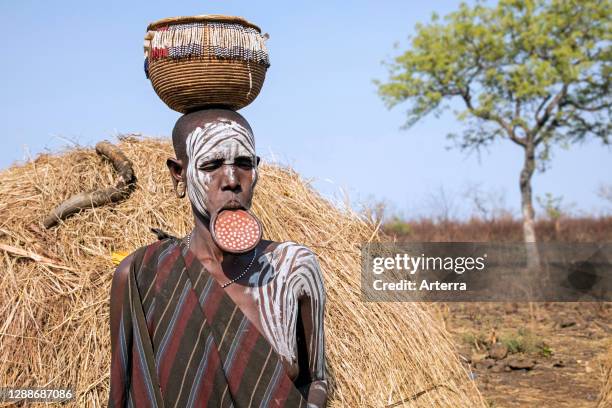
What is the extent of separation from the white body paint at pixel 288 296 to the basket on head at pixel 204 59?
472mm

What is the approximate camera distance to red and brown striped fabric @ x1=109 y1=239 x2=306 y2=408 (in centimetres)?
216

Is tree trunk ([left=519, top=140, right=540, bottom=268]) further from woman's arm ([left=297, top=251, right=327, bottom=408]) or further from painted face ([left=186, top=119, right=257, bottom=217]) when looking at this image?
painted face ([left=186, top=119, right=257, bottom=217])

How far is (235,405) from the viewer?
85.5 inches

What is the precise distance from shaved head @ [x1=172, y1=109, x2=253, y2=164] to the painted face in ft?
0.06

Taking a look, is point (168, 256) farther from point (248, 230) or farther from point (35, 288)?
point (35, 288)

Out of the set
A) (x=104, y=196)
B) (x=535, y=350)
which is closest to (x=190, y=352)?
(x=104, y=196)

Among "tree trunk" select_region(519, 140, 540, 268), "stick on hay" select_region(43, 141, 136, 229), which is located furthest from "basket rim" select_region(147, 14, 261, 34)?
"tree trunk" select_region(519, 140, 540, 268)

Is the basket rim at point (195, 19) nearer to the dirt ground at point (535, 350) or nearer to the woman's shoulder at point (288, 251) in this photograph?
the woman's shoulder at point (288, 251)

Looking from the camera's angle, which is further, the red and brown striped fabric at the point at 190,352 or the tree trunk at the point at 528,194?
the tree trunk at the point at 528,194

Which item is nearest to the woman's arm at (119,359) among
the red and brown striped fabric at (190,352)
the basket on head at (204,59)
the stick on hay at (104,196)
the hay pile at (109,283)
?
the red and brown striped fabric at (190,352)

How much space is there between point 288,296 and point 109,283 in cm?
222

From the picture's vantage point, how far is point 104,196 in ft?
15.6

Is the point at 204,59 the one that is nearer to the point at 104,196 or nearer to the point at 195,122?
the point at 195,122

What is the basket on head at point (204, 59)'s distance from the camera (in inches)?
88.3
